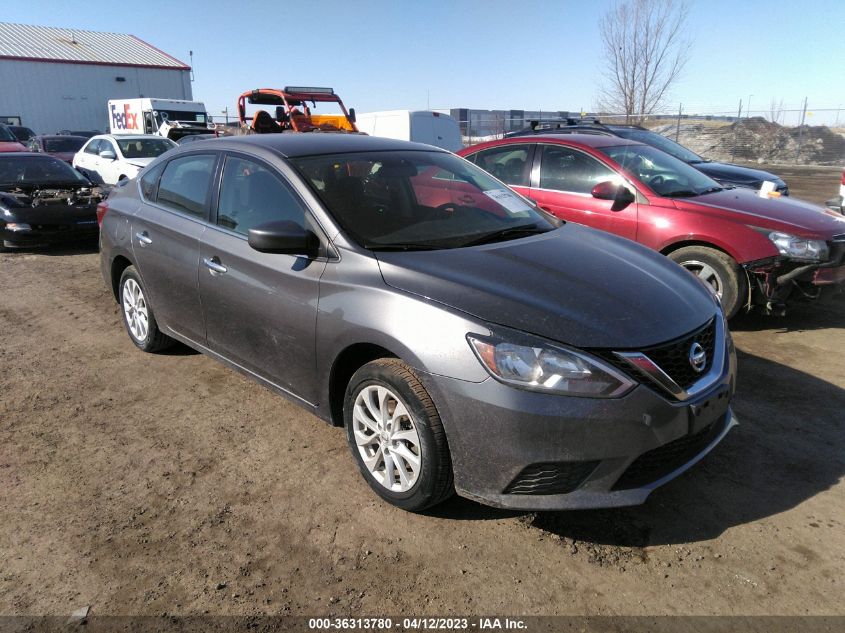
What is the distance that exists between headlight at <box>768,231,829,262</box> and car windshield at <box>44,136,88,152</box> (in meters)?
19.0

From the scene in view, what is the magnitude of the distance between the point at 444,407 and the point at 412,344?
30 centimetres

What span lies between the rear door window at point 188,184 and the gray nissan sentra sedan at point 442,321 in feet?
0.08

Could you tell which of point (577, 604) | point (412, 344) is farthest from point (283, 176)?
point (577, 604)

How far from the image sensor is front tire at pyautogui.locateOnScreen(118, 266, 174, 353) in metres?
4.65

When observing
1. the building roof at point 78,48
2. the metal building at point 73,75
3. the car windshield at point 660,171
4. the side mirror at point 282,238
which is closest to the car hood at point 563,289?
the side mirror at point 282,238

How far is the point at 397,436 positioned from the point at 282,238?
110 centimetres

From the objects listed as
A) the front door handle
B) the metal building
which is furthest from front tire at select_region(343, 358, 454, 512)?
the metal building

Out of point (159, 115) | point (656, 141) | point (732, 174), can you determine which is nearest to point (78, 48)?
point (159, 115)

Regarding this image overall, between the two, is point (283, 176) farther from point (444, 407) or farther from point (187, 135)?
point (187, 135)

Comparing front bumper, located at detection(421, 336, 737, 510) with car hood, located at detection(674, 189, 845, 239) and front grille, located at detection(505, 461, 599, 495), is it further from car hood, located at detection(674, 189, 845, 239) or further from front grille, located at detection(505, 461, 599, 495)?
car hood, located at detection(674, 189, 845, 239)

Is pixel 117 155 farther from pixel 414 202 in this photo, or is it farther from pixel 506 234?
pixel 506 234

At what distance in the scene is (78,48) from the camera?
41.6 meters

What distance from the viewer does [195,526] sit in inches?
111

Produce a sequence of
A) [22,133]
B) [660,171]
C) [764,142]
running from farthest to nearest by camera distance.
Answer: [764,142]
[22,133]
[660,171]
